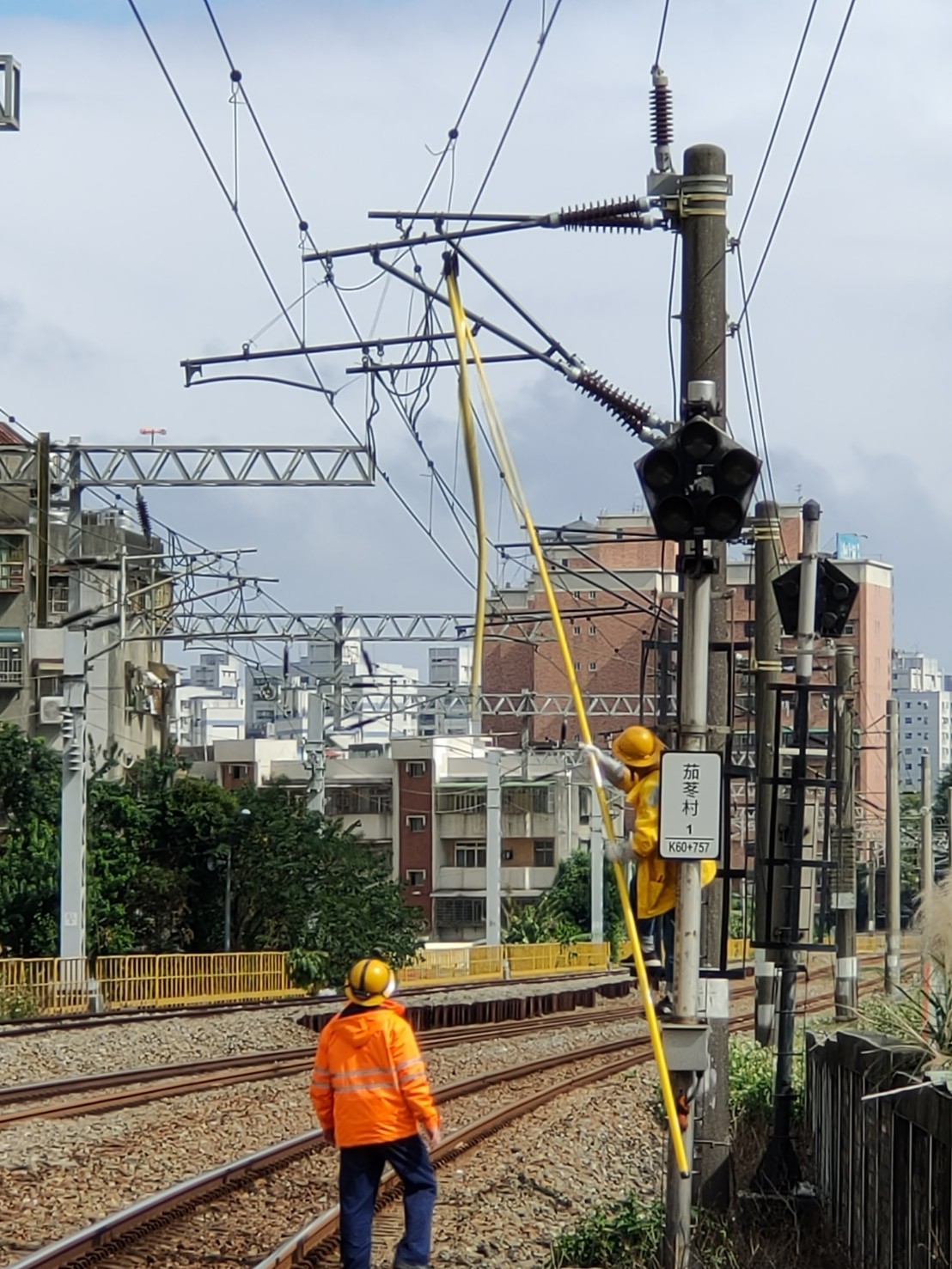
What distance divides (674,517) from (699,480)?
7.8 inches

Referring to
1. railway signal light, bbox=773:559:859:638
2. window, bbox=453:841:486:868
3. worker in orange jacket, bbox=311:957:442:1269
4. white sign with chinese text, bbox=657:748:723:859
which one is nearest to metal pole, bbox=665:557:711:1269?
white sign with chinese text, bbox=657:748:723:859

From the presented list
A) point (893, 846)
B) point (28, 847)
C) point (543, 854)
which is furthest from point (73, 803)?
point (543, 854)

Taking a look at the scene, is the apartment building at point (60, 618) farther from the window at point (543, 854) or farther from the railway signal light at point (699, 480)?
the railway signal light at point (699, 480)

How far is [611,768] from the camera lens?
9273mm

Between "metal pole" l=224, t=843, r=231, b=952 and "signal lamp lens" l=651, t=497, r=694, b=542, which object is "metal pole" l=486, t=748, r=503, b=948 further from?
"signal lamp lens" l=651, t=497, r=694, b=542

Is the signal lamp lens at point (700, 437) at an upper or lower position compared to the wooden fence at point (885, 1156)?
upper

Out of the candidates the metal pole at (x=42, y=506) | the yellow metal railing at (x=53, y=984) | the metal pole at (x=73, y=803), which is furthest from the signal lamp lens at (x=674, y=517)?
the metal pole at (x=42, y=506)

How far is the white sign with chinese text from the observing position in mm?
8961

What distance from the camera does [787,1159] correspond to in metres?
12.5

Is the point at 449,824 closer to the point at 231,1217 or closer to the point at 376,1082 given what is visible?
the point at 231,1217

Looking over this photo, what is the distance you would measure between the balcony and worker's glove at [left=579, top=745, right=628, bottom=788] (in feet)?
263

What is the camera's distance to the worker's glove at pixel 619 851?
8.80 m

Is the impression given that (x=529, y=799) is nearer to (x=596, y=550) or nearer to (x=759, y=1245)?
(x=596, y=550)

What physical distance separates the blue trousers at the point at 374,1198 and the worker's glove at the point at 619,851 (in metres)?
1.65
